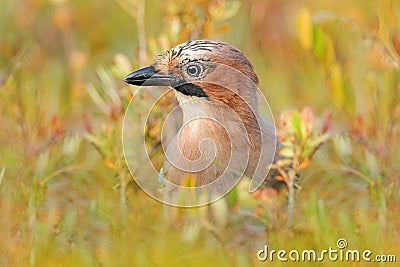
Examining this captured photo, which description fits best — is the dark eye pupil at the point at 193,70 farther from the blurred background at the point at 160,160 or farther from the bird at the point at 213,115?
the blurred background at the point at 160,160

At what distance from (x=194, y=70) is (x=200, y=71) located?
31 mm

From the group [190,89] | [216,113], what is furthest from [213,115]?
[190,89]

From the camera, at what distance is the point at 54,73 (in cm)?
671

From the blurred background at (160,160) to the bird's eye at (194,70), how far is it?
19.3 inches

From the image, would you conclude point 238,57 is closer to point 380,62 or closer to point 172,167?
point 172,167

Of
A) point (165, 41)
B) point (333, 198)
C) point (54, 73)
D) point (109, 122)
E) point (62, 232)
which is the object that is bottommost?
point (62, 232)

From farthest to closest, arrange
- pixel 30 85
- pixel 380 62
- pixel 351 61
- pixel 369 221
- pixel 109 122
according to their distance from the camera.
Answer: pixel 351 61
pixel 30 85
pixel 380 62
pixel 109 122
pixel 369 221

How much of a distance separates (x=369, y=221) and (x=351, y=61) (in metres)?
2.20

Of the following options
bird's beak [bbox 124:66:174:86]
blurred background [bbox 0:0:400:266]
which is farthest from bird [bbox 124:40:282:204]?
blurred background [bbox 0:0:400:266]

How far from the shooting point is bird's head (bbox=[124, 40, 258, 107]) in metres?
4.43

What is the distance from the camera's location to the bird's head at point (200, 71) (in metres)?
4.43

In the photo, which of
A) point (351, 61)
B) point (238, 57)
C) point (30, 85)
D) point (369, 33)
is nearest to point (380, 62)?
point (369, 33)

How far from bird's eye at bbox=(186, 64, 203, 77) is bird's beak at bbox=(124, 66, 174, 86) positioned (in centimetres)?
9

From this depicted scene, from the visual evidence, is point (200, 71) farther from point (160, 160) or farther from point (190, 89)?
point (160, 160)
